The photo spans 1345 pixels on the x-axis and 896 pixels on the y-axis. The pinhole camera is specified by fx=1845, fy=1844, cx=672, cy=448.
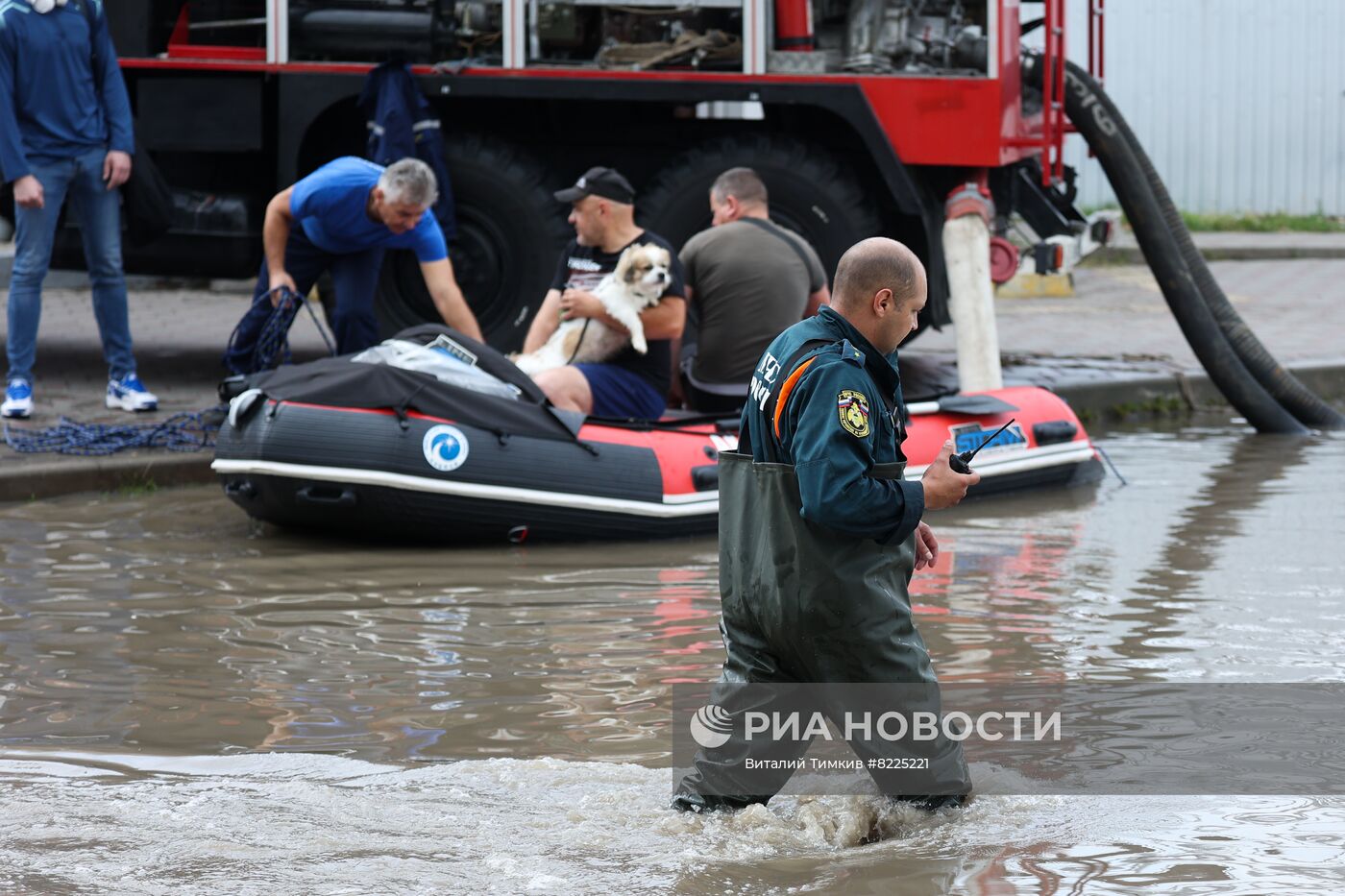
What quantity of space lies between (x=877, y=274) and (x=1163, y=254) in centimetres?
676

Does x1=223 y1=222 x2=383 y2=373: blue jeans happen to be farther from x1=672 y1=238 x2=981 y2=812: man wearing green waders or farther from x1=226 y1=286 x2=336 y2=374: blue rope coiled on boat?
x1=672 y1=238 x2=981 y2=812: man wearing green waders

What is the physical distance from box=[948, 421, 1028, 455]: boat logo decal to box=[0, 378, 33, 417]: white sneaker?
168 inches

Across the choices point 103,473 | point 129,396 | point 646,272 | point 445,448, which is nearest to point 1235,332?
point 646,272

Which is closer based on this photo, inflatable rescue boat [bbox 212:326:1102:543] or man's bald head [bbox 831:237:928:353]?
man's bald head [bbox 831:237:928:353]

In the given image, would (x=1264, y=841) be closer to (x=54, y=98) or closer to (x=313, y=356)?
(x=54, y=98)

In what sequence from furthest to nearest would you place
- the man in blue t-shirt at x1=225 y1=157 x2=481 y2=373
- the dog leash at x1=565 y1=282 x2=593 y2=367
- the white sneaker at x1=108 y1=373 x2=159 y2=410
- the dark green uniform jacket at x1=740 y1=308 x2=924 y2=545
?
1. the white sneaker at x1=108 y1=373 x2=159 y2=410
2. the man in blue t-shirt at x1=225 y1=157 x2=481 y2=373
3. the dog leash at x1=565 y1=282 x2=593 y2=367
4. the dark green uniform jacket at x1=740 y1=308 x2=924 y2=545

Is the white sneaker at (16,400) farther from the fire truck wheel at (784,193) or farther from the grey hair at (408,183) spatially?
the fire truck wheel at (784,193)

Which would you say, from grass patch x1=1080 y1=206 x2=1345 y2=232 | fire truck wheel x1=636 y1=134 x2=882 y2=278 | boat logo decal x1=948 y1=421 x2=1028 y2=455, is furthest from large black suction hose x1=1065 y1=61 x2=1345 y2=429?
grass patch x1=1080 y1=206 x2=1345 y2=232

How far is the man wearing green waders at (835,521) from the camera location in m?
3.70

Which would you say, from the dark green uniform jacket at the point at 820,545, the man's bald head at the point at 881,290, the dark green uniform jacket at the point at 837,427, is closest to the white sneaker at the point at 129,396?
the dark green uniform jacket at the point at 820,545

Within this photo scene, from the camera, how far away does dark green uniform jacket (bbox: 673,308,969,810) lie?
12.1ft

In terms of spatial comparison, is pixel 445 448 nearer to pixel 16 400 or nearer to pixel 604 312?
pixel 604 312

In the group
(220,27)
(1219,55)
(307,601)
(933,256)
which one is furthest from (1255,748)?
(1219,55)

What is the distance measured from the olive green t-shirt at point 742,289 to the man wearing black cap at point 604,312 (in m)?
0.42
